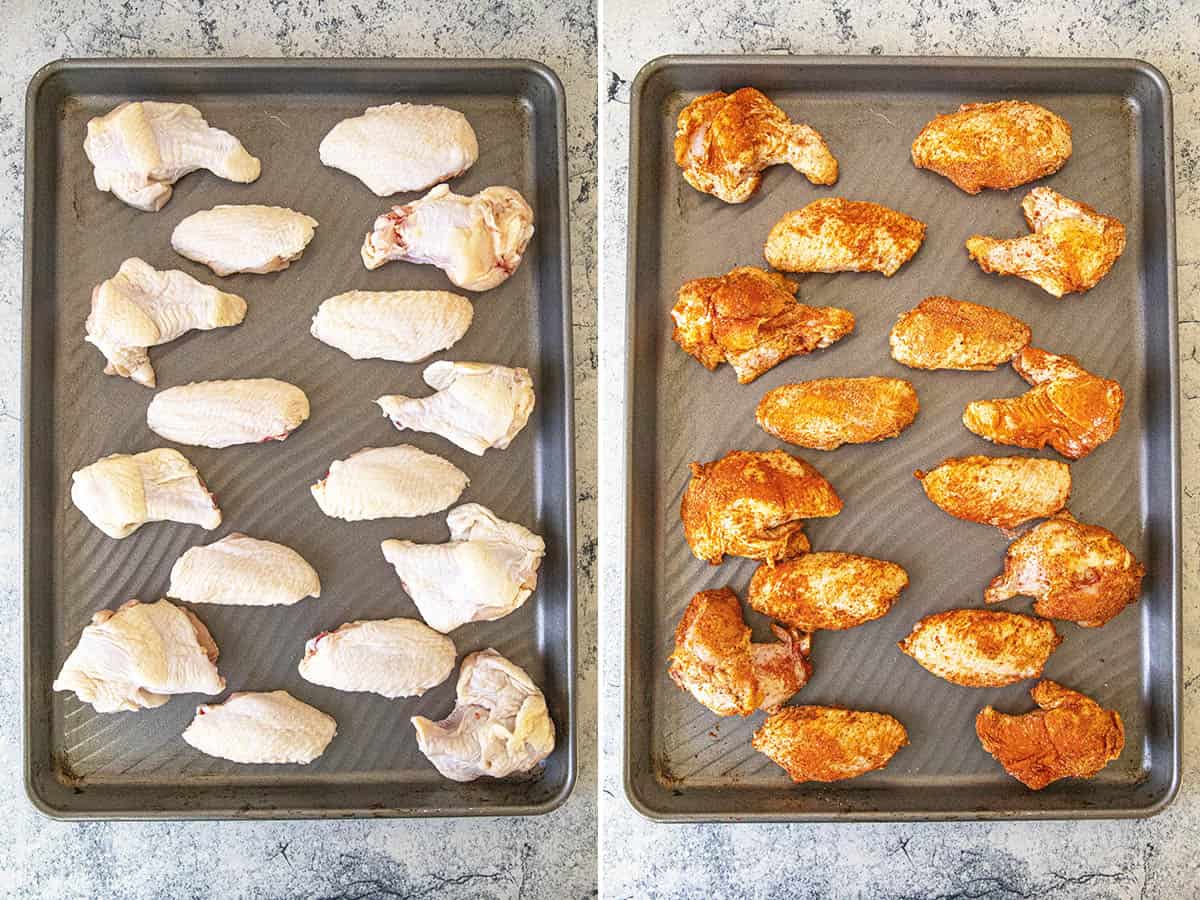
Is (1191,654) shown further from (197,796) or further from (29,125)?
(29,125)

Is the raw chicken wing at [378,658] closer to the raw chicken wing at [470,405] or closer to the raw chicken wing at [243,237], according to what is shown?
the raw chicken wing at [470,405]

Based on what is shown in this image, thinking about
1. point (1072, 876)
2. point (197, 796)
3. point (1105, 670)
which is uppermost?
point (1105, 670)

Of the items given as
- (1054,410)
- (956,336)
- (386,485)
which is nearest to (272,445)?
(386,485)

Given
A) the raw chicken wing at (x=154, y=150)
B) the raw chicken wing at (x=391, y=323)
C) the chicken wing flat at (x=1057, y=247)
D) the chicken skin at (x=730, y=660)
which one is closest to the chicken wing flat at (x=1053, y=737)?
the chicken skin at (x=730, y=660)

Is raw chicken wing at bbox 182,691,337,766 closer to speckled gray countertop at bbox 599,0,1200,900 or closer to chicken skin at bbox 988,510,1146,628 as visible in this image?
speckled gray countertop at bbox 599,0,1200,900

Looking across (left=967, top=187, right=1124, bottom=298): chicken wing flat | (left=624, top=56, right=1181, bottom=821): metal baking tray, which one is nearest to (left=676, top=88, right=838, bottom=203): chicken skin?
(left=624, top=56, right=1181, bottom=821): metal baking tray

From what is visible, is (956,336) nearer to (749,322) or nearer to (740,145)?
(749,322)

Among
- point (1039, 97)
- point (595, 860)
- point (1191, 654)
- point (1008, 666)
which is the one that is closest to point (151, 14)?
point (1039, 97)
